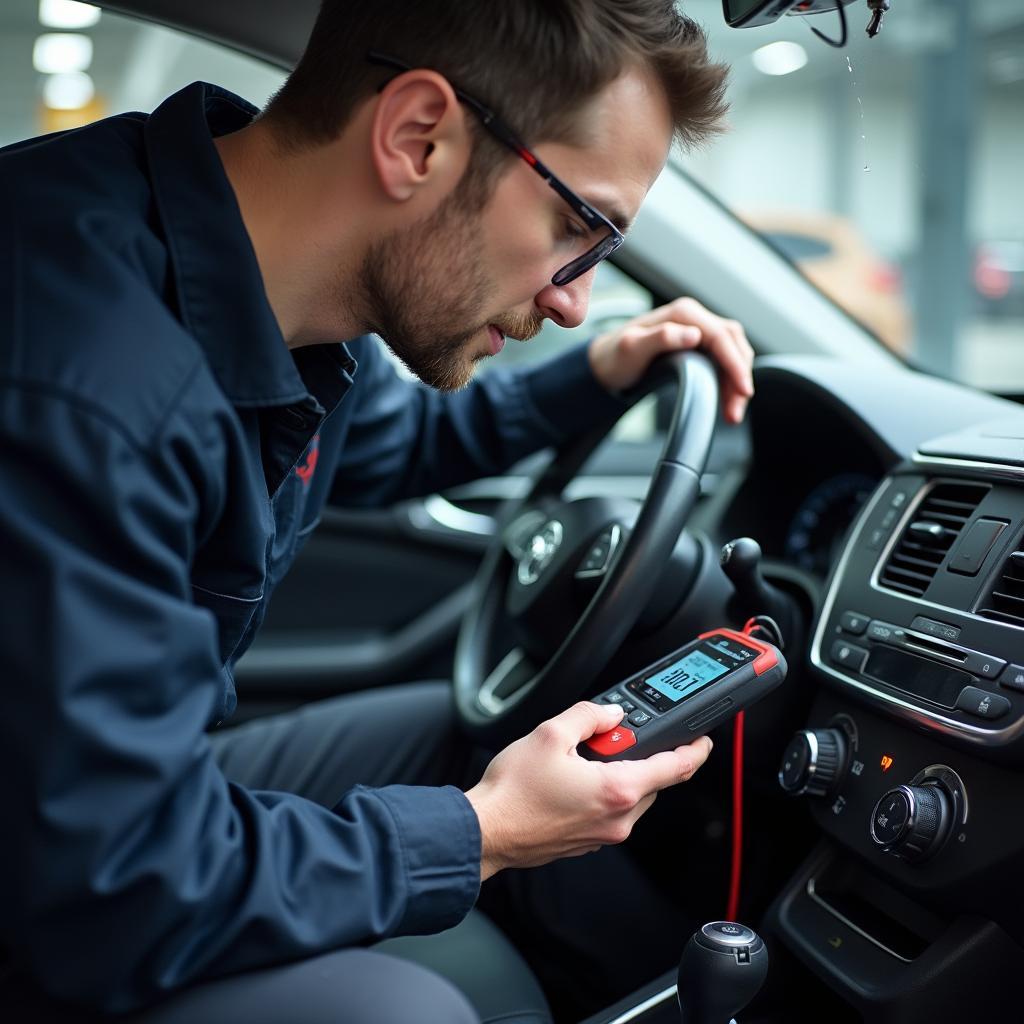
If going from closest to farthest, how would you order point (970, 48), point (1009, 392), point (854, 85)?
point (854, 85), point (1009, 392), point (970, 48)

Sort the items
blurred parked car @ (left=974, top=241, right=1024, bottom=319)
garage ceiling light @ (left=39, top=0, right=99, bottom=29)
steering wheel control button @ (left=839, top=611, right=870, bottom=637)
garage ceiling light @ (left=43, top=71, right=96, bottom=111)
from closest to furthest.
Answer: steering wheel control button @ (left=839, top=611, right=870, bottom=637), garage ceiling light @ (left=39, top=0, right=99, bottom=29), garage ceiling light @ (left=43, top=71, right=96, bottom=111), blurred parked car @ (left=974, top=241, right=1024, bottom=319)

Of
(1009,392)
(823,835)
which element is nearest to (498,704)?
(823,835)

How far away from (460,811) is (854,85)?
0.78 metres

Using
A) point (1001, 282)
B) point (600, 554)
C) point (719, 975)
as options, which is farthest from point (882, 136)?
point (1001, 282)

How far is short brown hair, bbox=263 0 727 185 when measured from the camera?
35.4 inches

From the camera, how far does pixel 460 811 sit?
83 cm

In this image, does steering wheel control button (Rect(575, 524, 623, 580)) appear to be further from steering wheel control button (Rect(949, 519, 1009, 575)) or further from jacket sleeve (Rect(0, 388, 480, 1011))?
jacket sleeve (Rect(0, 388, 480, 1011))

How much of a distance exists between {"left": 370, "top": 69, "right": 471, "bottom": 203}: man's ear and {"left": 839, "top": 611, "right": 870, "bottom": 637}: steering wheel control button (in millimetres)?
586

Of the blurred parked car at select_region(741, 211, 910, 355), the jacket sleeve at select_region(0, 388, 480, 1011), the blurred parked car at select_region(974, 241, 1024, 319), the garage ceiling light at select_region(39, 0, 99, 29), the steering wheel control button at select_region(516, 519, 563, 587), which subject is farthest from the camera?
the blurred parked car at select_region(974, 241, 1024, 319)

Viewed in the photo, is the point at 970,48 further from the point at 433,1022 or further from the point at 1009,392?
the point at 433,1022

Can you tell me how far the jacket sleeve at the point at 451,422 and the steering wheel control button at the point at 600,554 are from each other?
0.87ft

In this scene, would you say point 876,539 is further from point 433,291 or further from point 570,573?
point 433,291

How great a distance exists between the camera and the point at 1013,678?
95 centimetres

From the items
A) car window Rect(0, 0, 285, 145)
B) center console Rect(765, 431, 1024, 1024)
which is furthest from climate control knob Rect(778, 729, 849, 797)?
car window Rect(0, 0, 285, 145)
